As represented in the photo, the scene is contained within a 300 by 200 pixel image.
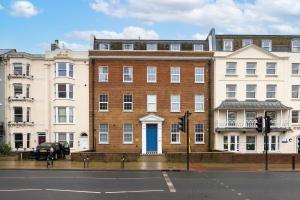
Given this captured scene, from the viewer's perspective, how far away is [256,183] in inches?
887

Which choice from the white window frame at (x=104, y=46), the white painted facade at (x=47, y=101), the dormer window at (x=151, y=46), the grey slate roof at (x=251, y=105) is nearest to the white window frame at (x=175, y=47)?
the dormer window at (x=151, y=46)

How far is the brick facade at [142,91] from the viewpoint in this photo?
50.4 meters

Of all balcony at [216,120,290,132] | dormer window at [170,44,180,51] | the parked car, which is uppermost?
dormer window at [170,44,180,51]

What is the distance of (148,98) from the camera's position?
2003 inches

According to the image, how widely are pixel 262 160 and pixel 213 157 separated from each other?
11.4 feet

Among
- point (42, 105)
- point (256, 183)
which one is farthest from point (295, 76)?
point (256, 183)

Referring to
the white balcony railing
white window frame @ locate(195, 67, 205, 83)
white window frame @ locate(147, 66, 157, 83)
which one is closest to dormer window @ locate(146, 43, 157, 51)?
white window frame @ locate(147, 66, 157, 83)

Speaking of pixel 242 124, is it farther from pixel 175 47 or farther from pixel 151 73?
pixel 175 47

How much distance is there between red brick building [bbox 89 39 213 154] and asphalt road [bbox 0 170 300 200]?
2492cm

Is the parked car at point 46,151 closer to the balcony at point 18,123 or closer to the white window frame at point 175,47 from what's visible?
the balcony at point 18,123

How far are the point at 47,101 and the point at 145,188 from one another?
32.5m

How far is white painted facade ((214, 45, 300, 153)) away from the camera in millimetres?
50406

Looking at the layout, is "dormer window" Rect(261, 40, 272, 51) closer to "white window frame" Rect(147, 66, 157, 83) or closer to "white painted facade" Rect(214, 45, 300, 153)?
"white painted facade" Rect(214, 45, 300, 153)

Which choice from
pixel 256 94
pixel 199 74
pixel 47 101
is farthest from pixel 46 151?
pixel 256 94
